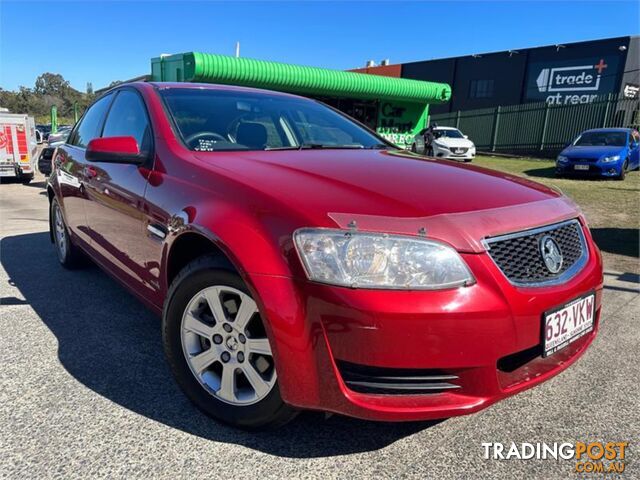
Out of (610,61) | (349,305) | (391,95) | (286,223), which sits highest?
(610,61)

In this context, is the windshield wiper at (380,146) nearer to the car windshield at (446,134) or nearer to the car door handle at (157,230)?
the car door handle at (157,230)

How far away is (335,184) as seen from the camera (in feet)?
6.55

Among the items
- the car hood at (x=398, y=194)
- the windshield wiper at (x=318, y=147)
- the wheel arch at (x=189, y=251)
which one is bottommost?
the wheel arch at (x=189, y=251)

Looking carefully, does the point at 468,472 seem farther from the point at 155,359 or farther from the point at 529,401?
the point at 155,359

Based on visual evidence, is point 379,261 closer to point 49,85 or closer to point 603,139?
point 603,139

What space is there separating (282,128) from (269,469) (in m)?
1.98

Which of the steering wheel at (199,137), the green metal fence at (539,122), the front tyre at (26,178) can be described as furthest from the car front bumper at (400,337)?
the green metal fence at (539,122)

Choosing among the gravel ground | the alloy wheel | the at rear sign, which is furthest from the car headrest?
the at rear sign

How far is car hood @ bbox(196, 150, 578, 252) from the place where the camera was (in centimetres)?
175

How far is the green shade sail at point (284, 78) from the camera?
13961mm

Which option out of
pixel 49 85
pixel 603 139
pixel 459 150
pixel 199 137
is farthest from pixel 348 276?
pixel 49 85

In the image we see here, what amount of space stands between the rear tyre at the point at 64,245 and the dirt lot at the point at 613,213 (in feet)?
17.2

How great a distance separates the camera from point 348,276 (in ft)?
5.47

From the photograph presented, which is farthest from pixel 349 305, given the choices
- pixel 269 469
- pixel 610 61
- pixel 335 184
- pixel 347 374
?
pixel 610 61
